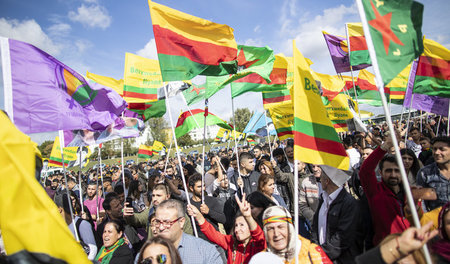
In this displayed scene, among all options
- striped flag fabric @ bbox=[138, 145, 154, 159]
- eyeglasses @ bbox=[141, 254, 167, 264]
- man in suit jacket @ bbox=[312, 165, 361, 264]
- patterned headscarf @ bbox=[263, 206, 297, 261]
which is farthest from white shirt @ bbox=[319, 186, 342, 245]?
striped flag fabric @ bbox=[138, 145, 154, 159]

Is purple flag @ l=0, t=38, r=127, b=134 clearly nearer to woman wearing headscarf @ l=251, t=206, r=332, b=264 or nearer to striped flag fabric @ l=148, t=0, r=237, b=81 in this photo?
striped flag fabric @ l=148, t=0, r=237, b=81

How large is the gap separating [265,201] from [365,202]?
1284 millimetres

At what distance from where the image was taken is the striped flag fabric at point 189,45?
402 centimetres

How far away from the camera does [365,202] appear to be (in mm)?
2990

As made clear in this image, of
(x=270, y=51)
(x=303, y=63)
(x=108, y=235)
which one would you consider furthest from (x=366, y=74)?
(x=108, y=235)

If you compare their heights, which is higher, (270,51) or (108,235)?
(270,51)

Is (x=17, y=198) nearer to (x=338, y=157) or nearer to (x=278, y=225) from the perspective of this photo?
(x=278, y=225)

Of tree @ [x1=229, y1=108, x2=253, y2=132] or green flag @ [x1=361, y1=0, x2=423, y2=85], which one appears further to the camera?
tree @ [x1=229, y1=108, x2=253, y2=132]

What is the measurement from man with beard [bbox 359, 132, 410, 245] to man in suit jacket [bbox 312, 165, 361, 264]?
0.86 feet

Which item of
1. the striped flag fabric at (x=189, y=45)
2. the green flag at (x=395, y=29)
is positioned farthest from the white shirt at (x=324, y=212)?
the striped flag fabric at (x=189, y=45)

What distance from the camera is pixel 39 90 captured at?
11.9ft

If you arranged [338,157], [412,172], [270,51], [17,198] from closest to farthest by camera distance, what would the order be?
[17,198], [338,157], [412,172], [270,51]

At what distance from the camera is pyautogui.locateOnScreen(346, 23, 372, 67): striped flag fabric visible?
21.0 ft

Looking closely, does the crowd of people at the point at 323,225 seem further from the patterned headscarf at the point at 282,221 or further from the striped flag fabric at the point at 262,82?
the striped flag fabric at the point at 262,82
